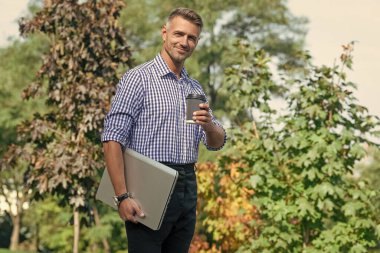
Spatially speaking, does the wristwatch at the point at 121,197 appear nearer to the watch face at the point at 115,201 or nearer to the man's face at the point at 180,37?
the watch face at the point at 115,201

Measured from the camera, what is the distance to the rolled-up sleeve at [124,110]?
3906mm

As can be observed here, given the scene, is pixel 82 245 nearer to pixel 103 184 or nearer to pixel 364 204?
pixel 364 204

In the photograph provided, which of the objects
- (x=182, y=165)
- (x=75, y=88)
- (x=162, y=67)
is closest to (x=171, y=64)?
(x=162, y=67)

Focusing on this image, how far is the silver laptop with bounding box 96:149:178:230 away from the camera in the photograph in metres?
3.84

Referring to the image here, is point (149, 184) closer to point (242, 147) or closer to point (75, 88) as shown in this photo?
point (242, 147)

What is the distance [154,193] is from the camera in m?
3.87

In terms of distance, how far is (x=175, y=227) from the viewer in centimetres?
409

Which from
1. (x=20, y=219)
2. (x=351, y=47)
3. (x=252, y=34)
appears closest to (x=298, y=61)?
(x=252, y=34)

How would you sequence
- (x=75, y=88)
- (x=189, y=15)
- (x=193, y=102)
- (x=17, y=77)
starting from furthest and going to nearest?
1. (x=17, y=77)
2. (x=75, y=88)
3. (x=189, y=15)
4. (x=193, y=102)

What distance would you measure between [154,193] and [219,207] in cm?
1176

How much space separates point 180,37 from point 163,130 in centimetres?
47

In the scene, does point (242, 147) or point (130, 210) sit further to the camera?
point (242, 147)

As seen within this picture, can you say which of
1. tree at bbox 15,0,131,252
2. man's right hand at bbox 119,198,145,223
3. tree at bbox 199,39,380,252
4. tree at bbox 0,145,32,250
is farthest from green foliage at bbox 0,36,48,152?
man's right hand at bbox 119,198,145,223

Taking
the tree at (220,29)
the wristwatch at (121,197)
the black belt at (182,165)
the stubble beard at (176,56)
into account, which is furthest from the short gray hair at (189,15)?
the tree at (220,29)
